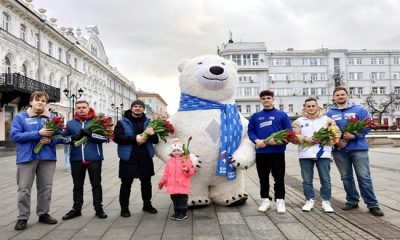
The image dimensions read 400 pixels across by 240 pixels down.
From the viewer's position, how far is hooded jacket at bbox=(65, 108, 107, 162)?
17.8 ft

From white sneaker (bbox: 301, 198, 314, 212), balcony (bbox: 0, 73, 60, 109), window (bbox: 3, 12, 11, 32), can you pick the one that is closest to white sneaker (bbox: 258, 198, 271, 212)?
white sneaker (bbox: 301, 198, 314, 212)

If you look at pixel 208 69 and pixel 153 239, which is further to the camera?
pixel 208 69

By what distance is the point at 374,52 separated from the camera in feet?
211

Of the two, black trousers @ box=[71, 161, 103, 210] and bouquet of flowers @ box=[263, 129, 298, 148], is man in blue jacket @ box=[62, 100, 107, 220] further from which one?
bouquet of flowers @ box=[263, 129, 298, 148]

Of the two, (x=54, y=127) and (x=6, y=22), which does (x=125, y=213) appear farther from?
(x=6, y=22)

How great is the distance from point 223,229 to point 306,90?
205 feet

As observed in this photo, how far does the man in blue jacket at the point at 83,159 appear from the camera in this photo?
5.42 m

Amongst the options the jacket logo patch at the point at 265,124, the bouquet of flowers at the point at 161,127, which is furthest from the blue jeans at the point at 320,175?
the bouquet of flowers at the point at 161,127

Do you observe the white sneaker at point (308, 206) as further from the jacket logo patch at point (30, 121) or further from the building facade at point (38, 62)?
the building facade at point (38, 62)

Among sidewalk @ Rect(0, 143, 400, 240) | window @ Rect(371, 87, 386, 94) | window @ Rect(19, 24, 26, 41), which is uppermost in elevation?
window @ Rect(19, 24, 26, 41)

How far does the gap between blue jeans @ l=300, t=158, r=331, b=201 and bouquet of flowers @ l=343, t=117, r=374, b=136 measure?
1.86 ft

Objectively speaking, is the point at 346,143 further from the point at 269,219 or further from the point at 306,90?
the point at 306,90

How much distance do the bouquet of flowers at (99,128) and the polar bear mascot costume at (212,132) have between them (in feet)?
2.71

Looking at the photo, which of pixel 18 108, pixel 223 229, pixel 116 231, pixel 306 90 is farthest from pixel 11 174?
pixel 306 90
